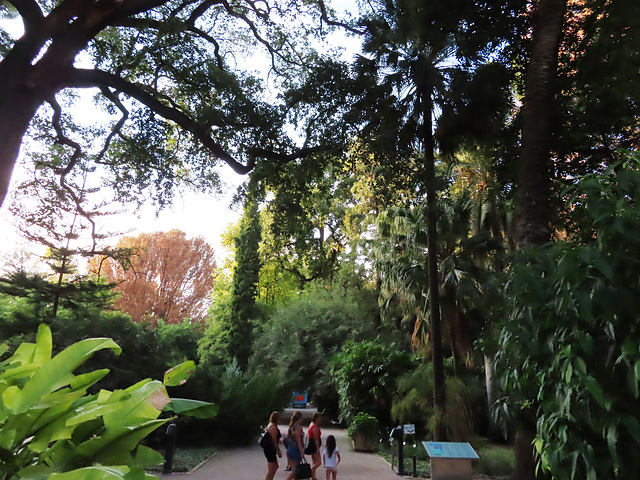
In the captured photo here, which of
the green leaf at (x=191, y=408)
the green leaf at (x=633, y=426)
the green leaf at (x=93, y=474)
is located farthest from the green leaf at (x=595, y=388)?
the green leaf at (x=93, y=474)

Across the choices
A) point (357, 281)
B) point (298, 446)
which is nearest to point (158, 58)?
point (298, 446)

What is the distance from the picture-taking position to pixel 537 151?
680 cm

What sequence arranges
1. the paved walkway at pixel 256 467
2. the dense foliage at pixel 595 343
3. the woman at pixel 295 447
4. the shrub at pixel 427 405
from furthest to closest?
the shrub at pixel 427 405 → the paved walkway at pixel 256 467 → the woman at pixel 295 447 → the dense foliage at pixel 595 343

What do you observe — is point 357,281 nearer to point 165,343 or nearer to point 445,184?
point 165,343

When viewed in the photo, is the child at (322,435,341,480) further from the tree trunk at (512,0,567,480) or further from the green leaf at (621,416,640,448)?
the green leaf at (621,416,640,448)

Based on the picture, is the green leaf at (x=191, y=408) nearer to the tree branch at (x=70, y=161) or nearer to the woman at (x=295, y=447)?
the woman at (x=295, y=447)

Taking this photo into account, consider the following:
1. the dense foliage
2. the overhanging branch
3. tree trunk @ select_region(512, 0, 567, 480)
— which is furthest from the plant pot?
the dense foliage

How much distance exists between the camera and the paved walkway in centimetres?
1086

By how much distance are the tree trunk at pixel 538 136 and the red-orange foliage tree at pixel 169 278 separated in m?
31.1

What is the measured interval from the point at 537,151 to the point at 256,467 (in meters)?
10.6

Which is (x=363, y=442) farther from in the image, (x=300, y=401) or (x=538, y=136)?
(x=300, y=401)

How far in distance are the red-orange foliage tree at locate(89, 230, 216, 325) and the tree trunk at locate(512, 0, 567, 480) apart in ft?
102

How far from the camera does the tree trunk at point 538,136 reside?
6.52m

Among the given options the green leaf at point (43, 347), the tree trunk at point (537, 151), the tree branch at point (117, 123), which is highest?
the tree branch at point (117, 123)
